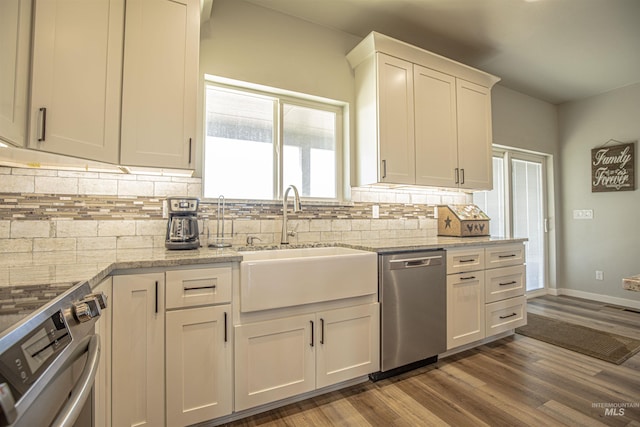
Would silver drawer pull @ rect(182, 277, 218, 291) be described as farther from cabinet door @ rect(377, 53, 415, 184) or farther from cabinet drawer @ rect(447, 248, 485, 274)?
cabinet drawer @ rect(447, 248, 485, 274)

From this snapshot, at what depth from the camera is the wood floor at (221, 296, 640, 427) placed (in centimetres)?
162

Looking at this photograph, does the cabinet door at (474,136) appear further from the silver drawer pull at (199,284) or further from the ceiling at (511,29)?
the silver drawer pull at (199,284)

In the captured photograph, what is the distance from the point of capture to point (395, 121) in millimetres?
2510

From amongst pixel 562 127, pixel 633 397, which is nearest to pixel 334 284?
pixel 633 397

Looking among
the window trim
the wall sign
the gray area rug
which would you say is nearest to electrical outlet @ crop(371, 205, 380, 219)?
the window trim

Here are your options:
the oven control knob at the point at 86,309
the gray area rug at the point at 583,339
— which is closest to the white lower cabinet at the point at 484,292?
the gray area rug at the point at 583,339

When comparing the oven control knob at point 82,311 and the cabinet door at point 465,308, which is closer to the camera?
the oven control knob at point 82,311

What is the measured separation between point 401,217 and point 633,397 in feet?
6.28

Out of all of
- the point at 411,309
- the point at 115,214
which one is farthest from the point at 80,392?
the point at 411,309

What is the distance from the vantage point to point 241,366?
155cm

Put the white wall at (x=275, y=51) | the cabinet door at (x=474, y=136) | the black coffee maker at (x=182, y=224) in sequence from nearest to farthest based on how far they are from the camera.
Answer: the black coffee maker at (x=182, y=224) < the white wall at (x=275, y=51) < the cabinet door at (x=474, y=136)

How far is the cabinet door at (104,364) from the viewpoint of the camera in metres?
1.16

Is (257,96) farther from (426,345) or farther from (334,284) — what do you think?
(426,345)

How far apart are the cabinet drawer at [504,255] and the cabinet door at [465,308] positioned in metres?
0.17
